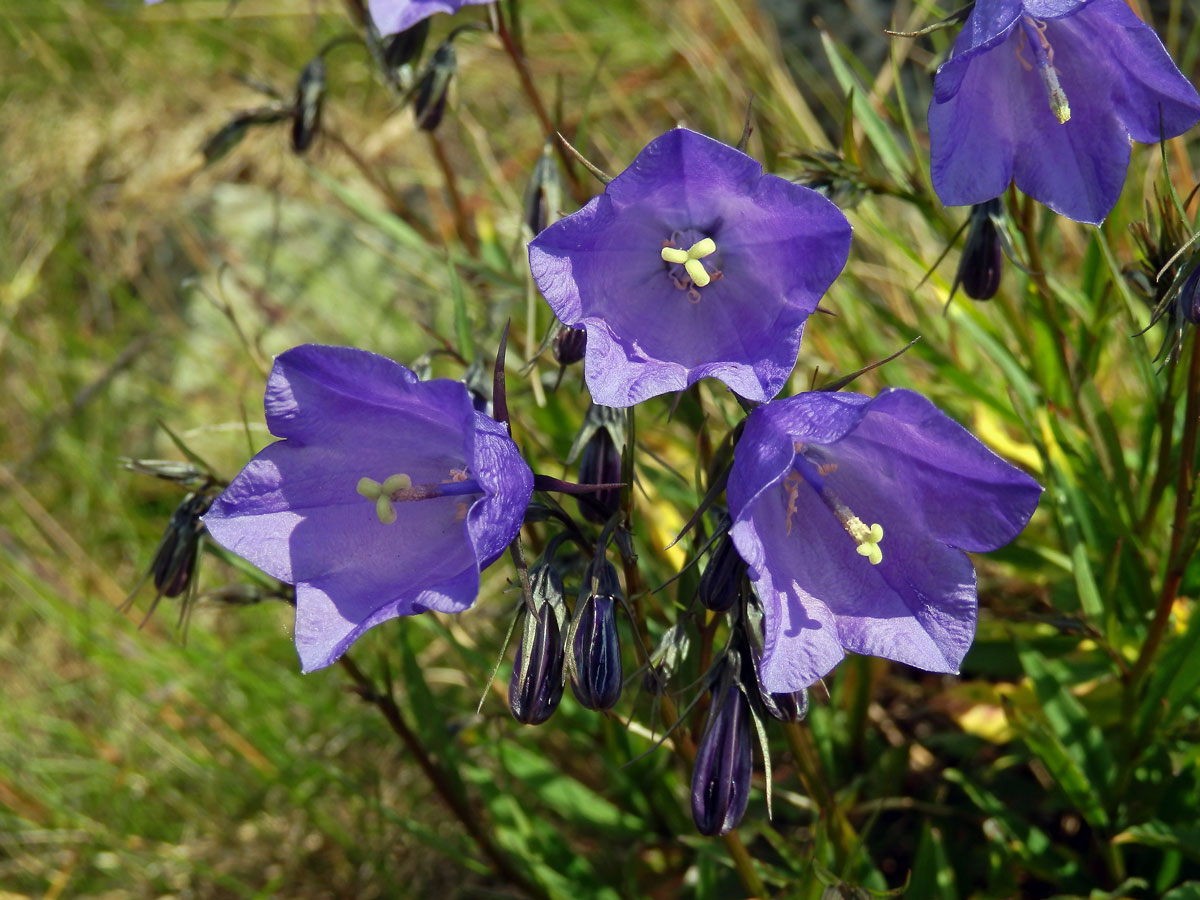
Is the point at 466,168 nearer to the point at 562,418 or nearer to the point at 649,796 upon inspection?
the point at 562,418

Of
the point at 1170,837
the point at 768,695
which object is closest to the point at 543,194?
the point at 768,695

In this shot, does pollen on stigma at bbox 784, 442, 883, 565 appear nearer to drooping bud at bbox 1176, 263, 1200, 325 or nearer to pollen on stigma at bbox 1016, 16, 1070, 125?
drooping bud at bbox 1176, 263, 1200, 325

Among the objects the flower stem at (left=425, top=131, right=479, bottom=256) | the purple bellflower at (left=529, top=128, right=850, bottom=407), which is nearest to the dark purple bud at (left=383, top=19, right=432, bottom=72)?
the flower stem at (left=425, top=131, right=479, bottom=256)

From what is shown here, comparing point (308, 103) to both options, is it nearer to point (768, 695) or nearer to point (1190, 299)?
point (768, 695)

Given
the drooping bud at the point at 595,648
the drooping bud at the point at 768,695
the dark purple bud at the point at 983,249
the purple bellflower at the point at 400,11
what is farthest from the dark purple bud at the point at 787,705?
the purple bellflower at the point at 400,11

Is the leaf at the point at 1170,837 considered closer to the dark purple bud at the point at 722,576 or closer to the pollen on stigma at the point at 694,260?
the dark purple bud at the point at 722,576
